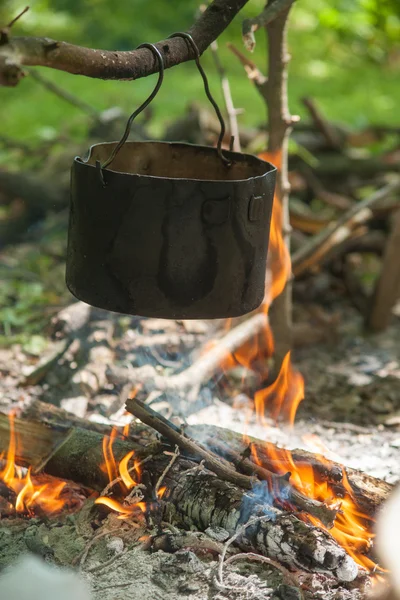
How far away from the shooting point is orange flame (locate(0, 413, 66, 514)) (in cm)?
293

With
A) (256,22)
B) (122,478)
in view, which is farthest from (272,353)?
(256,22)

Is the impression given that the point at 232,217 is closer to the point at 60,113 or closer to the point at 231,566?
the point at 231,566

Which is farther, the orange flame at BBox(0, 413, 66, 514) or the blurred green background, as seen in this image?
the blurred green background

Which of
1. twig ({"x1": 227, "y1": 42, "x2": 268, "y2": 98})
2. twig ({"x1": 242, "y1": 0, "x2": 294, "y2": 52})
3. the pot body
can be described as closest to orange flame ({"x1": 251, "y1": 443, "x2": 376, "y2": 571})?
the pot body

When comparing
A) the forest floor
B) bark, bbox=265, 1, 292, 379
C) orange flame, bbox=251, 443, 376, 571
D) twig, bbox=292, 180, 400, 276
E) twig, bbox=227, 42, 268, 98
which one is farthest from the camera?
twig, bbox=292, 180, 400, 276

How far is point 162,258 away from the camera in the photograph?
240cm

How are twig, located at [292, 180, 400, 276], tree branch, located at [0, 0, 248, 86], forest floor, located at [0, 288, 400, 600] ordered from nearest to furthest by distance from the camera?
tree branch, located at [0, 0, 248, 86] → forest floor, located at [0, 288, 400, 600] → twig, located at [292, 180, 400, 276]

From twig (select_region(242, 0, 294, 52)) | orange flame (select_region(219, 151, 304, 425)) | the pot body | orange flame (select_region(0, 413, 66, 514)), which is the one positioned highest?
twig (select_region(242, 0, 294, 52))

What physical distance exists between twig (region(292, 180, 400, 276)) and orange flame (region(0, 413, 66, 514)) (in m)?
2.58

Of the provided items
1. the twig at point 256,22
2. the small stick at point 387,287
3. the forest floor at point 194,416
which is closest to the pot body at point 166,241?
the twig at point 256,22

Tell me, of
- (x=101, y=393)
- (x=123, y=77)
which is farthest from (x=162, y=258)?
(x=101, y=393)

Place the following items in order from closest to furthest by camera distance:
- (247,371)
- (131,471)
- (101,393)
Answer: (131,471) → (101,393) → (247,371)

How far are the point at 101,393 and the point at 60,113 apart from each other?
7.47m

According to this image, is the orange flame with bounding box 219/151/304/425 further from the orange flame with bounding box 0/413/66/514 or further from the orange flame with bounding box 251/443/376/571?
the orange flame with bounding box 0/413/66/514
